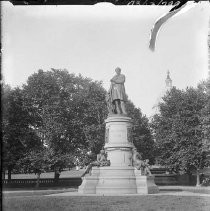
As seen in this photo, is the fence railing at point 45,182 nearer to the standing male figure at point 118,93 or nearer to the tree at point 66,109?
the tree at point 66,109

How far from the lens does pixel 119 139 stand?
904 inches

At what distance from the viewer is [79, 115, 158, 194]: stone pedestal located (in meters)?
21.5

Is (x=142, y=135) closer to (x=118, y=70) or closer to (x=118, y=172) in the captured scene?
(x=118, y=70)

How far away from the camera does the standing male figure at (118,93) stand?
2434cm

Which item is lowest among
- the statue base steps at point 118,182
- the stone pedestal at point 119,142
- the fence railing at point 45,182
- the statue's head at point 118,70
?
the fence railing at point 45,182

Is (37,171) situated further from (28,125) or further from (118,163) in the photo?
(118,163)

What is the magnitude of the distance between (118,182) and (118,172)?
2.12 feet

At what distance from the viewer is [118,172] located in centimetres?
2186

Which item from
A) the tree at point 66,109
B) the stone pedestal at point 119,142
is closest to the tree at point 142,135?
the tree at point 66,109

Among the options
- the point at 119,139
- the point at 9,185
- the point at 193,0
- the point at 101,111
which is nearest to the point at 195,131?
the point at 101,111

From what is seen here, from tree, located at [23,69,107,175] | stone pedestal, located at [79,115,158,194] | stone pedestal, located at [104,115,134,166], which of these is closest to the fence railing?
tree, located at [23,69,107,175]

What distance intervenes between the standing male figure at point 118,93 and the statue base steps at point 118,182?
13.8 ft

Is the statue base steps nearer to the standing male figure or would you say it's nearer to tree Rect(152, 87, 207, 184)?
the standing male figure

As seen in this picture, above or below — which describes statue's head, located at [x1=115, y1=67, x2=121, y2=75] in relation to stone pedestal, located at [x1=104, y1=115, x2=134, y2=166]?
above
